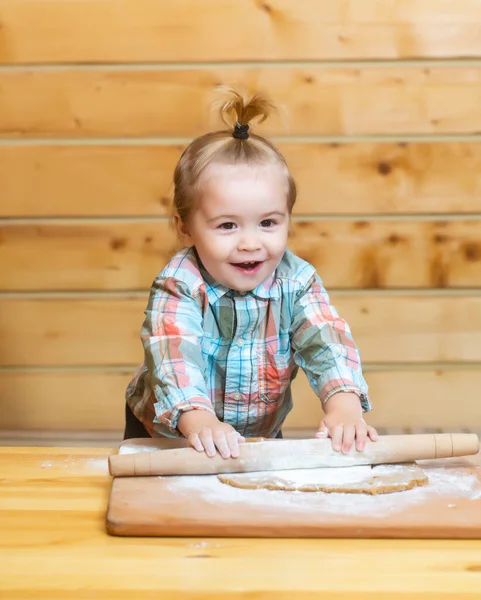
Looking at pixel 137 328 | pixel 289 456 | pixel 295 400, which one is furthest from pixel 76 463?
pixel 295 400

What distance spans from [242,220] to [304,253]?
93 centimetres

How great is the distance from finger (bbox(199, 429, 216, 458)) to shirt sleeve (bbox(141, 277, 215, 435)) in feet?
0.40

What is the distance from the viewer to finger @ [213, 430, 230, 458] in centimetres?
99

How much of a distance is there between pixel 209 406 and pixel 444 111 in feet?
4.16

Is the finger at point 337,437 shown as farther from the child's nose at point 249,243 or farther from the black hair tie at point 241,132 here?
the black hair tie at point 241,132

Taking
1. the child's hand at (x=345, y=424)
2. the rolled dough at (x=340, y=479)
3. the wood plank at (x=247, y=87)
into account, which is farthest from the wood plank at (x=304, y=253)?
the rolled dough at (x=340, y=479)

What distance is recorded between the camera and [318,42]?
2029mm

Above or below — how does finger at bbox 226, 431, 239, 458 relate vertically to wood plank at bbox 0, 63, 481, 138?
below

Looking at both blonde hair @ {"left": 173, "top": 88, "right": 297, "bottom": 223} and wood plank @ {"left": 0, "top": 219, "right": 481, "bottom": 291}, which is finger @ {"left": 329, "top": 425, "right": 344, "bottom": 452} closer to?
blonde hair @ {"left": 173, "top": 88, "right": 297, "bottom": 223}

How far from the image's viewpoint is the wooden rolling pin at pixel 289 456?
0.96 meters

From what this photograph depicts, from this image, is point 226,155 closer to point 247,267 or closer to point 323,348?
point 247,267

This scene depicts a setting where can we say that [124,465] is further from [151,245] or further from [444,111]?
[444,111]

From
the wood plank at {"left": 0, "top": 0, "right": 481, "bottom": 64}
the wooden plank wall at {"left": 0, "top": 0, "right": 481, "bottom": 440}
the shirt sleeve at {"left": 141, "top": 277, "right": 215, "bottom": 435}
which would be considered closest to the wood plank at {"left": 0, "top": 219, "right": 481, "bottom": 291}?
the wooden plank wall at {"left": 0, "top": 0, "right": 481, "bottom": 440}

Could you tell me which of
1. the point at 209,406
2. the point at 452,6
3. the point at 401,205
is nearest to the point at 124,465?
the point at 209,406
